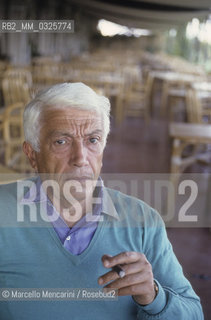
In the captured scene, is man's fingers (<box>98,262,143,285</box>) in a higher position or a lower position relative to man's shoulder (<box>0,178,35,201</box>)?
lower

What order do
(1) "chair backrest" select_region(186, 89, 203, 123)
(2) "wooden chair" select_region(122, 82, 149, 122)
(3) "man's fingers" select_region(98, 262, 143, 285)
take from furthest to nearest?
1. (2) "wooden chair" select_region(122, 82, 149, 122)
2. (1) "chair backrest" select_region(186, 89, 203, 123)
3. (3) "man's fingers" select_region(98, 262, 143, 285)

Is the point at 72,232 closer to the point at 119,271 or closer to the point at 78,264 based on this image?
the point at 78,264

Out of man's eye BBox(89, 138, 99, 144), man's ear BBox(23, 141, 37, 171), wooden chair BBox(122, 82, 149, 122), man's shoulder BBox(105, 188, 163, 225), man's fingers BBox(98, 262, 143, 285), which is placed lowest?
wooden chair BBox(122, 82, 149, 122)

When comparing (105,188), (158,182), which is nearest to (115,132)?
(158,182)

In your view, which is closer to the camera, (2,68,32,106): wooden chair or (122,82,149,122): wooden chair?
(2,68,32,106): wooden chair

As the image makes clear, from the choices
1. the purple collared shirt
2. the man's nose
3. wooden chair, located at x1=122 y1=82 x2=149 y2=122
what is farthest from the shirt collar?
wooden chair, located at x1=122 y1=82 x2=149 y2=122

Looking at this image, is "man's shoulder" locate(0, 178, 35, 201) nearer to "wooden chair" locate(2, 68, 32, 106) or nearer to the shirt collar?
the shirt collar

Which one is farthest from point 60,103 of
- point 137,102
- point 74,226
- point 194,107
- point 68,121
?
point 137,102

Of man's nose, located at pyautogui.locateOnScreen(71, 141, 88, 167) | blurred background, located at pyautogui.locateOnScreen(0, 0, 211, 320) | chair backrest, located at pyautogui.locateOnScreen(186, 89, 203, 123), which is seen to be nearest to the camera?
man's nose, located at pyautogui.locateOnScreen(71, 141, 88, 167)

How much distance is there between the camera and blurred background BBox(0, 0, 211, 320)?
2.34m

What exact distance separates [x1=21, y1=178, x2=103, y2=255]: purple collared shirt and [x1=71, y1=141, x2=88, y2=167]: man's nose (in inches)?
4.1

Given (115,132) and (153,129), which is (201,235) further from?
(153,129)

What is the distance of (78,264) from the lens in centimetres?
82

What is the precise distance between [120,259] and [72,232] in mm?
215
